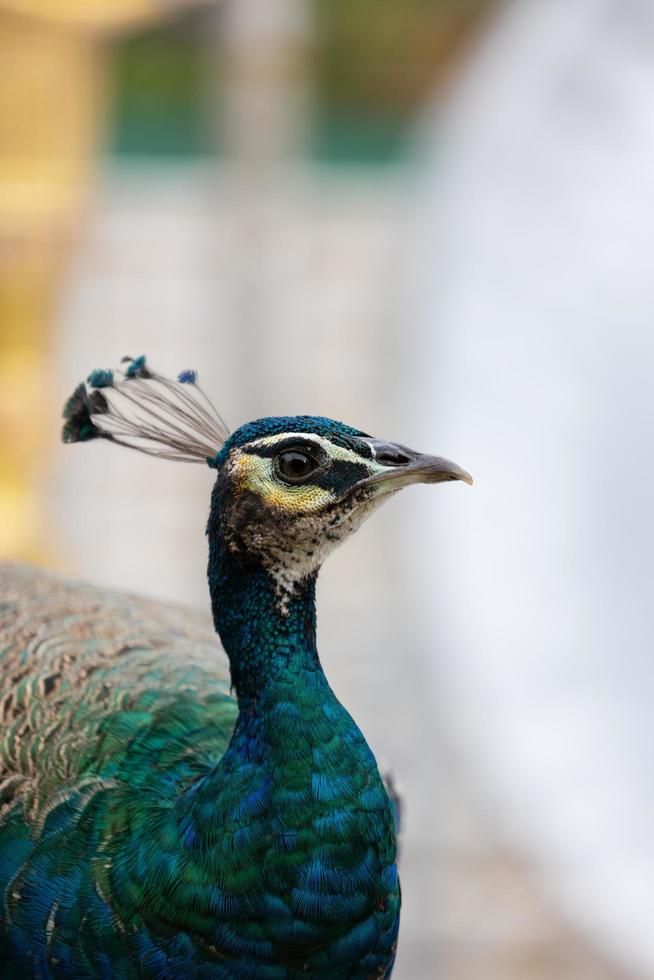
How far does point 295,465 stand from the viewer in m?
0.72

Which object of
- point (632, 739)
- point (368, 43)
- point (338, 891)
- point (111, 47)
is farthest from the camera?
point (368, 43)

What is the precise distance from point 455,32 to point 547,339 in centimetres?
139

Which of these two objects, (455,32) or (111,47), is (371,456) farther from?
(455,32)

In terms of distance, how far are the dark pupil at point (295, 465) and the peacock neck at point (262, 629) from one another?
2.0 inches

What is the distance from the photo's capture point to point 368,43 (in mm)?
3793

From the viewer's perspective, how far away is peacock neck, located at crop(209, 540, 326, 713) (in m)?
0.73

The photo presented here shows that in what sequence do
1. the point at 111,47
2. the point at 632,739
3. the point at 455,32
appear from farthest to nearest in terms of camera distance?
the point at 455,32 → the point at 111,47 → the point at 632,739

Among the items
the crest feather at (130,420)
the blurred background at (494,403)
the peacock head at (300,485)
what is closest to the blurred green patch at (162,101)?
the blurred background at (494,403)

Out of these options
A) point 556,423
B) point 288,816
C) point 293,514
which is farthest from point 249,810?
point 556,423

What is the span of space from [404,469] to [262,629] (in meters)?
0.11

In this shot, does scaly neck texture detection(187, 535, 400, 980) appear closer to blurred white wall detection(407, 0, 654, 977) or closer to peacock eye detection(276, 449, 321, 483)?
peacock eye detection(276, 449, 321, 483)

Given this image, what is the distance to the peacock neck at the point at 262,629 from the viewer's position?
733 mm

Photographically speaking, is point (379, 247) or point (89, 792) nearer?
point (89, 792)

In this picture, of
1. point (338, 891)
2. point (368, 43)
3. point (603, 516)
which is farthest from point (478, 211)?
point (368, 43)
